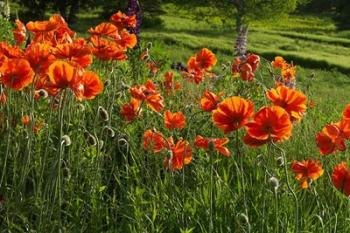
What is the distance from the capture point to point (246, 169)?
4.08 meters

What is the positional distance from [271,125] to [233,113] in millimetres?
165

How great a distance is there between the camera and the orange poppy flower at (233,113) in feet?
8.23

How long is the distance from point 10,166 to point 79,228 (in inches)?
31.9

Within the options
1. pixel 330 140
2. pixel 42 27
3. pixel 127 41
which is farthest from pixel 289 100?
pixel 127 41

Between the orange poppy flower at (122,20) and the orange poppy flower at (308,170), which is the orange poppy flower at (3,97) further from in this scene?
the orange poppy flower at (308,170)

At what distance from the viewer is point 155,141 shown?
10.4 ft

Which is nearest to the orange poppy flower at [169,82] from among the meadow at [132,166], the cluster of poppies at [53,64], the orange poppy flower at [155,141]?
the meadow at [132,166]

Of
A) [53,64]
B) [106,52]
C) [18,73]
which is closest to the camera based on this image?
[53,64]

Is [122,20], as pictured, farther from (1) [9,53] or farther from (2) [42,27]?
(1) [9,53]

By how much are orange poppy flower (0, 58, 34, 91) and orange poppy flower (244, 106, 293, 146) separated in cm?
95

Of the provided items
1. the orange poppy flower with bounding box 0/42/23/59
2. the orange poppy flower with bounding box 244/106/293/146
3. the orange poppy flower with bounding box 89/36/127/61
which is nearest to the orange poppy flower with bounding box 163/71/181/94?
the orange poppy flower with bounding box 89/36/127/61

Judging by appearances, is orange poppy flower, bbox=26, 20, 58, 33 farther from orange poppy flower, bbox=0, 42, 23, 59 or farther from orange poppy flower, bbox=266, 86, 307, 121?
orange poppy flower, bbox=266, 86, 307, 121

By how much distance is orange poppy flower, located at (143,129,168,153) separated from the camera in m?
3.11

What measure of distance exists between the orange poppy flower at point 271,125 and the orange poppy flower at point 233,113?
0.21ft
